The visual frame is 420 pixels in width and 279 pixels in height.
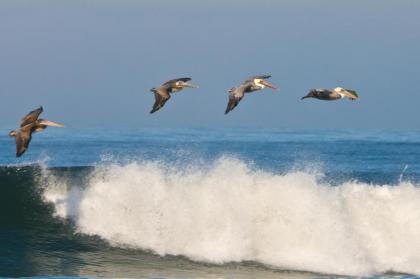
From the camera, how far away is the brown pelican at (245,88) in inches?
880

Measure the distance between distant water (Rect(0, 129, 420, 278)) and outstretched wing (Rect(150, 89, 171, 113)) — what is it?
316 centimetres

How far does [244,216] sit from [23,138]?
21.7 ft

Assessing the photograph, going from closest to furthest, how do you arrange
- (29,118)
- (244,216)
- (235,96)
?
(29,118), (235,96), (244,216)

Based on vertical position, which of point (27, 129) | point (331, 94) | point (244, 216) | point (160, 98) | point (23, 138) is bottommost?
point (244, 216)

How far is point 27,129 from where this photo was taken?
67.6ft

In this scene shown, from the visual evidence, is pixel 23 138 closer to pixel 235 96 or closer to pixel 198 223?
pixel 235 96

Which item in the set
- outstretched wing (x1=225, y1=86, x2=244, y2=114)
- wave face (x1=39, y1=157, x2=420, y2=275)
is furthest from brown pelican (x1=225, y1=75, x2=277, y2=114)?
wave face (x1=39, y1=157, x2=420, y2=275)

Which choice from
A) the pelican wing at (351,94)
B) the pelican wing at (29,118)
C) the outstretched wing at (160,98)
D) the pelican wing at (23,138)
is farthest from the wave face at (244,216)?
the pelican wing at (23,138)

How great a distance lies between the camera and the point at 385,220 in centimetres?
2598

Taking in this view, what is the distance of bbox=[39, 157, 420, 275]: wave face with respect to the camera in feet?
78.6

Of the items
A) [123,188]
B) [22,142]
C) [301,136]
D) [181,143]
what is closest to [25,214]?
[123,188]

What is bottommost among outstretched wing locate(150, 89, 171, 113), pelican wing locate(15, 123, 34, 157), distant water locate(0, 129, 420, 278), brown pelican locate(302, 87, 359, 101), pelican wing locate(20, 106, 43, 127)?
distant water locate(0, 129, 420, 278)

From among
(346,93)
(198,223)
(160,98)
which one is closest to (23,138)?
(160,98)

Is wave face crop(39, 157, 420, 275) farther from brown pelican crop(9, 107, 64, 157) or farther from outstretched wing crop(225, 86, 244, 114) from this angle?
brown pelican crop(9, 107, 64, 157)
